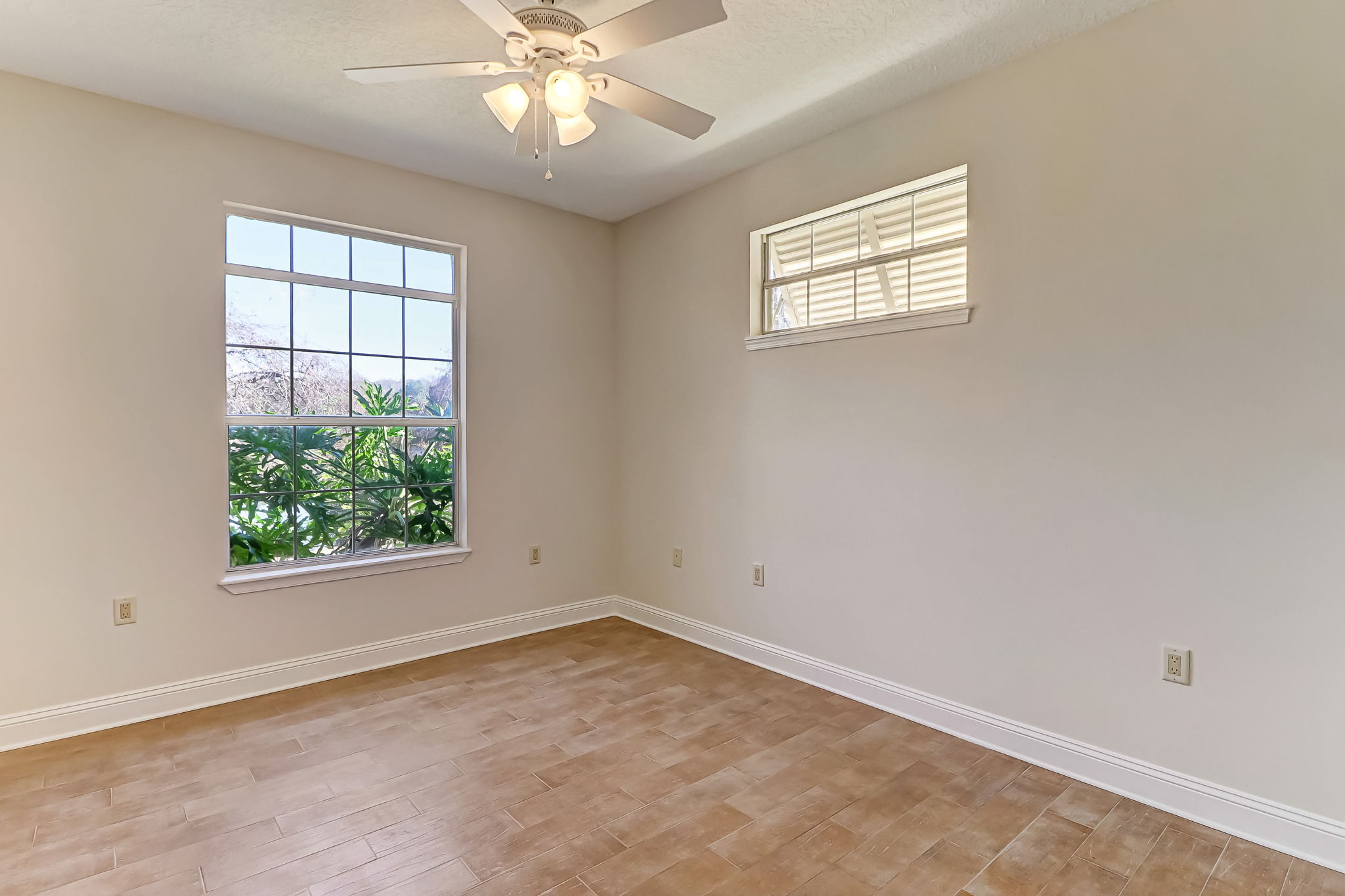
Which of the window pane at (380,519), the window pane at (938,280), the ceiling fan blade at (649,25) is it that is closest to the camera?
the ceiling fan blade at (649,25)

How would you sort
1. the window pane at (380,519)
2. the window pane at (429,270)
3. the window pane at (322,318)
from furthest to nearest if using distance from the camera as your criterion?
the window pane at (429,270) < the window pane at (380,519) < the window pane at (322,318)

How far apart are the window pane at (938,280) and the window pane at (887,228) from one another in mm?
125

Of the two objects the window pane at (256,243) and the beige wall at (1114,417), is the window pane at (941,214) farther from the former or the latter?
the window pane at (256,243)

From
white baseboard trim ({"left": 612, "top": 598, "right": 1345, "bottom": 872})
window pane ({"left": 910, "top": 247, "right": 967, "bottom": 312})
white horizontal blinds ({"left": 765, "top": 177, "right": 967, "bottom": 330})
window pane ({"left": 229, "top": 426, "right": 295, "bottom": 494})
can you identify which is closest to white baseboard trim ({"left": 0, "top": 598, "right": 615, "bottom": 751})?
window pane ({"left": 229, "top": 426, "right": 295, "bottom": 494})

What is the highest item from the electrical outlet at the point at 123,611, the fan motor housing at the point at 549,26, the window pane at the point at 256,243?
the fan motor housing at the point at 549,26

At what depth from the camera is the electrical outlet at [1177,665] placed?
2.17m

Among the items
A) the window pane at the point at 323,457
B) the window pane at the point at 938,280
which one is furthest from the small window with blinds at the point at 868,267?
the window pane at the point at 323,457

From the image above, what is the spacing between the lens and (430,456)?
379cm

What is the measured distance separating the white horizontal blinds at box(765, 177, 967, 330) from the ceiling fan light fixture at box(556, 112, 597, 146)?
145 centimetres

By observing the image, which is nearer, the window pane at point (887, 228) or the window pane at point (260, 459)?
the window pane at point (887, 228)

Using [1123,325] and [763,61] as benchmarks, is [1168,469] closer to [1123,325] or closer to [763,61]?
[1123,325]

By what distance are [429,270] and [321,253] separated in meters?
0.56

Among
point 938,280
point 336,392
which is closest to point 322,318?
point 336,392

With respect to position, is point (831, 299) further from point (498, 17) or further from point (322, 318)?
point (322, 318)
